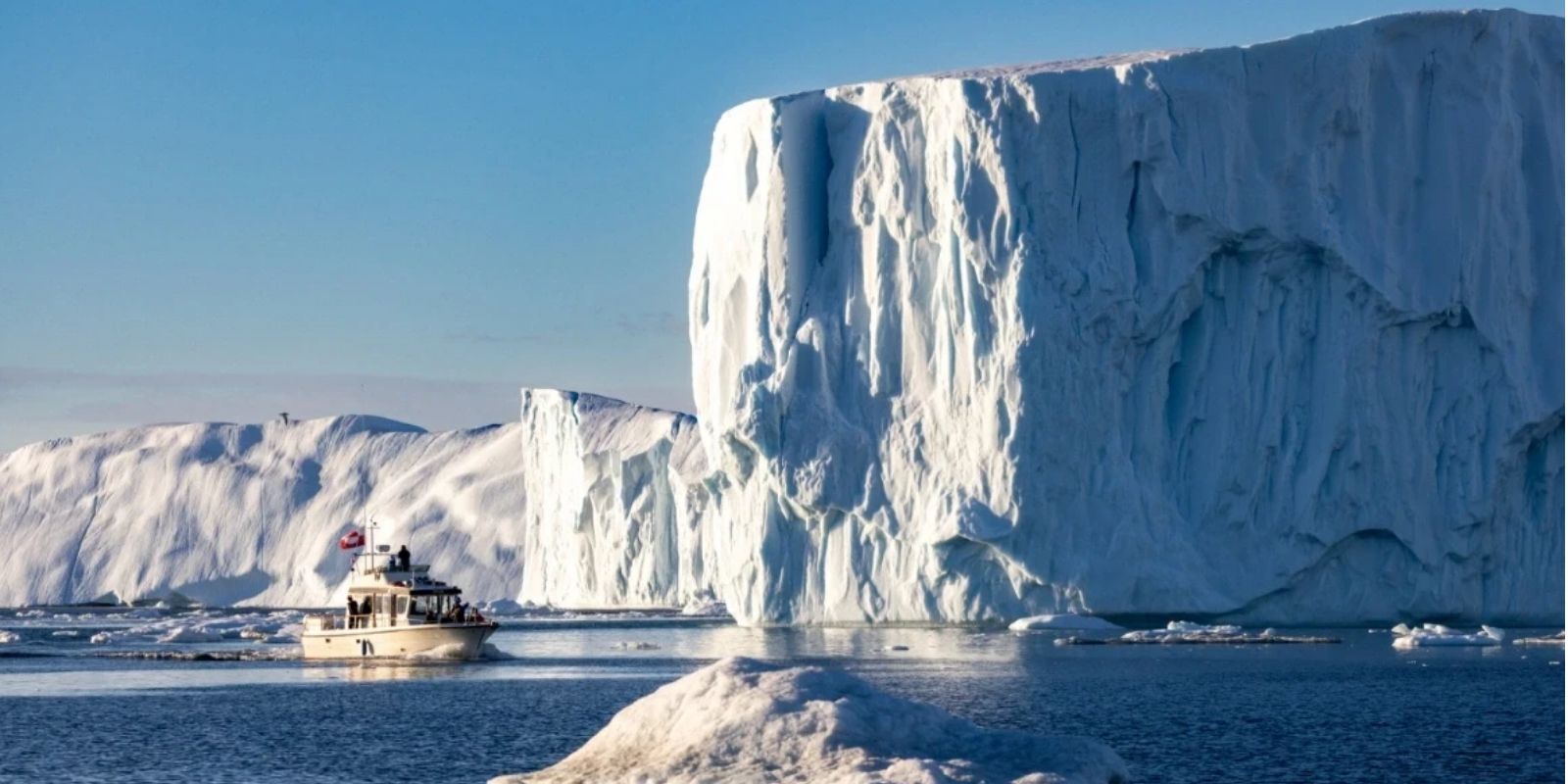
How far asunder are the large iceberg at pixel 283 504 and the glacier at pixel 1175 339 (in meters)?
22.6

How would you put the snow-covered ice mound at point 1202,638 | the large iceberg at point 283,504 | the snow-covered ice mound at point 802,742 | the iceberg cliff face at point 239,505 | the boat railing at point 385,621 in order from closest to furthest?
the snow-covered ice mound at point 802,742
the snow-covered ice mound at point 1202,638
the boat railing at point 385,621
the large iceberg at point 283,504
the iceberg cliff face at point 239,505

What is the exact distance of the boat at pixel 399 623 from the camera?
36.2 m

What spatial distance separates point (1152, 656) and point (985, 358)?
7.97 metres

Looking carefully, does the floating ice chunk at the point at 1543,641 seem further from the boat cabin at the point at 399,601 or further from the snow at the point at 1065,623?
the boat cabin at the point at 399,601

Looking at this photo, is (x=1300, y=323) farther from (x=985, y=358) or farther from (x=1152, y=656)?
(x=1152, y=656)

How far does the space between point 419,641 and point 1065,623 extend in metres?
10.3

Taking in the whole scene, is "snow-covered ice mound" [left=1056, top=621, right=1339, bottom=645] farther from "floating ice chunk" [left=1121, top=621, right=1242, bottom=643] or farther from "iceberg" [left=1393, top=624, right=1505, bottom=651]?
"iceberg" [left=1393, top=624, right=1505, bottom=651]

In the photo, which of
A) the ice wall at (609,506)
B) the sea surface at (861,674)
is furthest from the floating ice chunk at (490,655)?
the ice wall at (609,506)

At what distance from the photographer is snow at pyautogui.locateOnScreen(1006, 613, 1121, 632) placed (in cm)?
3712

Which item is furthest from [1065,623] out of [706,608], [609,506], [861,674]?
[609,506]

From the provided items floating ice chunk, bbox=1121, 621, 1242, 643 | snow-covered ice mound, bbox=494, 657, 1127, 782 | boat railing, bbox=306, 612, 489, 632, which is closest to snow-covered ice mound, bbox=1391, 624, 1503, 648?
floating ice chunk, bbox=1121, 621, 1242, 643

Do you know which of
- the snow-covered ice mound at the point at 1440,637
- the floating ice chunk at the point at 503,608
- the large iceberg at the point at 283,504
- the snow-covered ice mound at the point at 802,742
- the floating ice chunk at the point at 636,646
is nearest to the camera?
the snow-covered ice mound at the point at 802,742

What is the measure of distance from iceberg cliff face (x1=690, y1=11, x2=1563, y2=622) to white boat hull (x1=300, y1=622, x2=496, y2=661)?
679cm

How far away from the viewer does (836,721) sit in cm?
1474
